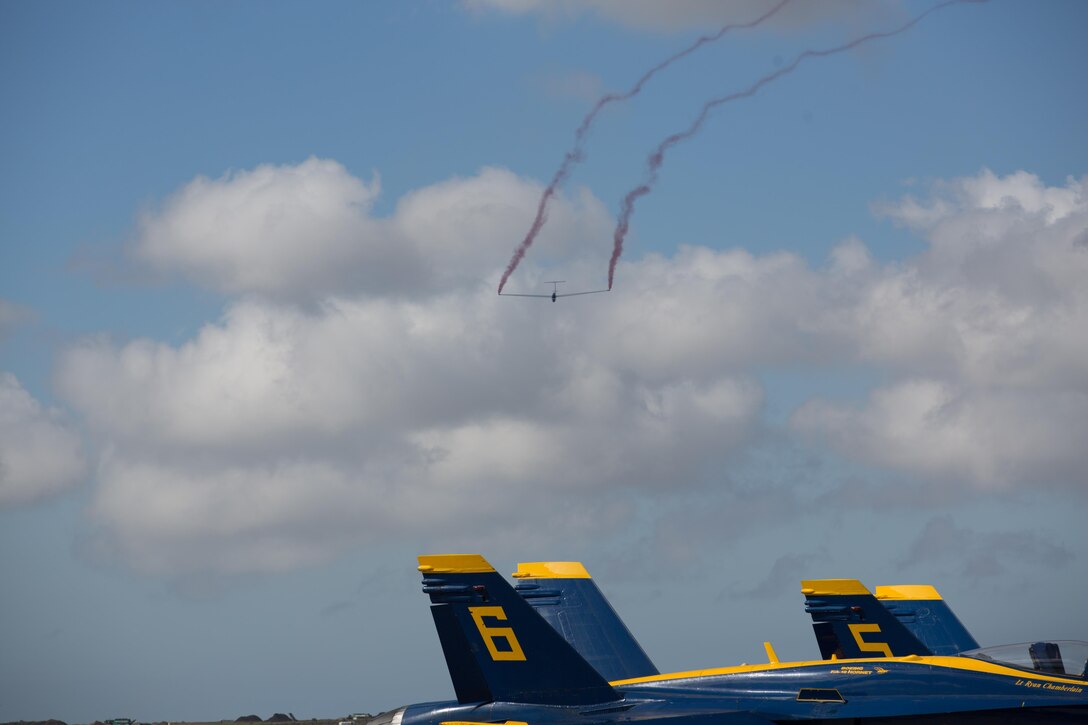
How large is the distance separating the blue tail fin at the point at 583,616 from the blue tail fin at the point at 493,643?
6.05 m

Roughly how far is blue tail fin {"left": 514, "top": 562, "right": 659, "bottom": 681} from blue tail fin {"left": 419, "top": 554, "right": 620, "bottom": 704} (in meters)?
6.05

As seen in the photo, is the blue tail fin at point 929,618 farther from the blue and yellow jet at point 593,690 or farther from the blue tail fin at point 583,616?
the blue and yellow jet at point 593,690

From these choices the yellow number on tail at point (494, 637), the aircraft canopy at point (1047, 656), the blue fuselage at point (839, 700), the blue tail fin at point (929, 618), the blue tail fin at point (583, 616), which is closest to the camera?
the blue fuselage at point (839, 700)

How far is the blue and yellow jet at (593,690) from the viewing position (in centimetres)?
2394

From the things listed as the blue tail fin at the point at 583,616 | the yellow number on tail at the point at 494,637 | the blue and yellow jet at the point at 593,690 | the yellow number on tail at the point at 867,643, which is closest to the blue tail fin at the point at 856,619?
the yellow number on tail at the point at 867,643

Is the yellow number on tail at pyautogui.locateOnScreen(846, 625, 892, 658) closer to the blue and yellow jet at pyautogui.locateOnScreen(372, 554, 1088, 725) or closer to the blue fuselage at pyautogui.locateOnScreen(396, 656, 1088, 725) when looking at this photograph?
the blue fuselage at pyautogui.locateOnScreen(396, 656, 1088, 725)

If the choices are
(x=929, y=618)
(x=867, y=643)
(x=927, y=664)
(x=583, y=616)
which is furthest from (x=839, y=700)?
(x=929, y=618)

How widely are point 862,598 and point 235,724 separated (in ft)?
176

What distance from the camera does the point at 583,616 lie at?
102 feet

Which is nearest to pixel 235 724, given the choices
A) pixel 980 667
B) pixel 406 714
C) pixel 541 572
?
pixel 541 572

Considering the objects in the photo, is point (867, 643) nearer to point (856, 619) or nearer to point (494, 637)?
point (856, 619)

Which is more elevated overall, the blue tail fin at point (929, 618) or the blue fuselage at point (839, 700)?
the blue tail fin at point (929, 618)

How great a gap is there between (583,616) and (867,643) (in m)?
7.31

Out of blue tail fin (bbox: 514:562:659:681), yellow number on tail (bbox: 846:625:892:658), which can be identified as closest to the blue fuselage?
blue tail fin (bbox: 514:562:659:681)
